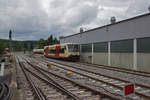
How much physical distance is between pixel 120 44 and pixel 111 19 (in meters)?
6.81

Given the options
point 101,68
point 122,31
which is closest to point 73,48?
point 101,68

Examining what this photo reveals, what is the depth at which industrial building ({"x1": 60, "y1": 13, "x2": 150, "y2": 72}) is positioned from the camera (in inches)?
491

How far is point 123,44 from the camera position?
48.9 feet

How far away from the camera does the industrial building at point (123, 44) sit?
12.5m

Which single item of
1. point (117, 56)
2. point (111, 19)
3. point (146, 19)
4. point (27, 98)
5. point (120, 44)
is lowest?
point (27, 98)

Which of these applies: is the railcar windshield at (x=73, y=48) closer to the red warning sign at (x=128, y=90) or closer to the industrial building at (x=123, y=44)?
the industrial building at (x=123, y=44)

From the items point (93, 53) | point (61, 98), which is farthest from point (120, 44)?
point (61, 98)

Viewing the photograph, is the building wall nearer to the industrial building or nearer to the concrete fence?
the industrial building

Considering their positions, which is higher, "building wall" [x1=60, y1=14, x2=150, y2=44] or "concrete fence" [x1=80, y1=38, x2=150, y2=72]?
"building wall" [x1=60, y1=14, x2=150, y2=44]

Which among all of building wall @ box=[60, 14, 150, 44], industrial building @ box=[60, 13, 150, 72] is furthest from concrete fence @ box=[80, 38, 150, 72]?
building wall @ box=[60, 14, 150, 44]

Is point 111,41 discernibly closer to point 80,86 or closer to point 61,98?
point 80,86

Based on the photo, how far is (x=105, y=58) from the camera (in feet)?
57.9

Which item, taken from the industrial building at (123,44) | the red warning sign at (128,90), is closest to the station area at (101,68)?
the industrial building at (123,44)

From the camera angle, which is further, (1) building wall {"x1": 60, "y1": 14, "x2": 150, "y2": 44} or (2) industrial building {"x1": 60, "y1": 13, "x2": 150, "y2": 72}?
(1) building wall {"x1": 60, "y1": 14, "x2": 150, "y2": 44}
